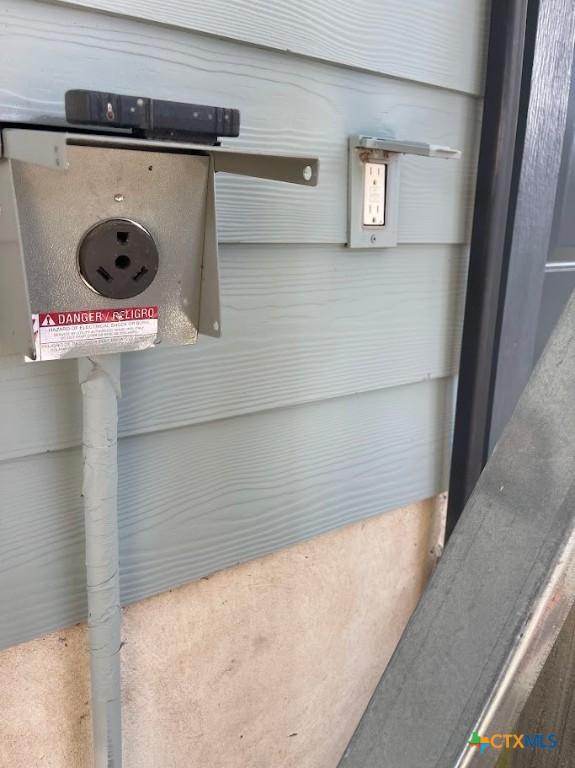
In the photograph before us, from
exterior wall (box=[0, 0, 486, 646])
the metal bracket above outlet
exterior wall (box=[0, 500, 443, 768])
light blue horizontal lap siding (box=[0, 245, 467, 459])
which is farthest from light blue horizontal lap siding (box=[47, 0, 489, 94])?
exterior wall (box=[0, 500, 443, 768])

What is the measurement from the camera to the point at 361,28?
0.93 m

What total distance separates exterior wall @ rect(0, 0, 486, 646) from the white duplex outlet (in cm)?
4

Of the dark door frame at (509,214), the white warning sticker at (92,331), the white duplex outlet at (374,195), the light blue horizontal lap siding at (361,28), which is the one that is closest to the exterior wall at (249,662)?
the dark door frame at (509,214)

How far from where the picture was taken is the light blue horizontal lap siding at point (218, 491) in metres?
0.80

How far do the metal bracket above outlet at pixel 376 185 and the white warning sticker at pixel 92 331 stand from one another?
1.35 feet

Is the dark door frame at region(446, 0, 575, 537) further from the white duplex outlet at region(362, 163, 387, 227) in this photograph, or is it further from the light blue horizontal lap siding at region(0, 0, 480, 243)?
the white duplex outlet at region(362, 163, 387, 227)

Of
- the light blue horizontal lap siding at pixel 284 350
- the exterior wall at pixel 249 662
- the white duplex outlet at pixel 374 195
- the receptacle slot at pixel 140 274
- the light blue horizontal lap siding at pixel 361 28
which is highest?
the light blue horizontal lap siding at pixel 361 28

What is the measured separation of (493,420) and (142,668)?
757 millimetres

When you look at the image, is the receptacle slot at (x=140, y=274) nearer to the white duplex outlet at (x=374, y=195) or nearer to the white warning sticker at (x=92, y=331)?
the white warning sticker at (x=92, y=331)

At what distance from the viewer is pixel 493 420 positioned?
1233mm

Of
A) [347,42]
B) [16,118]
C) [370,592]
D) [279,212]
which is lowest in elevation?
[370,592]

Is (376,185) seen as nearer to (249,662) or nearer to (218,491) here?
(218,491)

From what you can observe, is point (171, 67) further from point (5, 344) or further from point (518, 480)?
point (518, 480)

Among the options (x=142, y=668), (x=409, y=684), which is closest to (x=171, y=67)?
(x=409, y=684)
